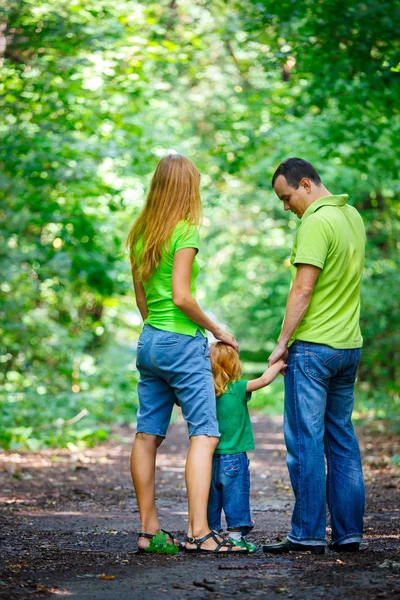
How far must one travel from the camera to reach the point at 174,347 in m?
4.41

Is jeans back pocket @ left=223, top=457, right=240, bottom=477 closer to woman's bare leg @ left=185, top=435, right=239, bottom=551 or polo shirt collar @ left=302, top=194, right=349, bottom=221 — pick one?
woman's bare leg @ left=185, top=435, right=239, bottom=551

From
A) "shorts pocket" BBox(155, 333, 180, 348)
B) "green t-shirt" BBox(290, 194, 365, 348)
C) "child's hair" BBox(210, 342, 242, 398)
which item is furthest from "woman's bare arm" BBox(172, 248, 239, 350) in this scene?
"green t-shirt" BBox(290, 194, 365, 348)

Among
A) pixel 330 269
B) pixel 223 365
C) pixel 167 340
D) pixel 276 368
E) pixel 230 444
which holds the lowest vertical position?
pixel 230 444

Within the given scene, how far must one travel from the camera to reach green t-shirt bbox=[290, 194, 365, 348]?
4359 mm

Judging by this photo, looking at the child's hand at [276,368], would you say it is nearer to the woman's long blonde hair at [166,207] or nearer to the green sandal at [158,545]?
the woman's long blonde hair at [166,207]

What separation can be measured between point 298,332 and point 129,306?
1398 cm

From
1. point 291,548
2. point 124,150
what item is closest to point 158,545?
point 291,548

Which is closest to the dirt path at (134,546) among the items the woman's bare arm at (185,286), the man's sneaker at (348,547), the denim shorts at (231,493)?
the man's sneaker at (348,547)

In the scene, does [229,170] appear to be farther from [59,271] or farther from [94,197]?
[59,271]

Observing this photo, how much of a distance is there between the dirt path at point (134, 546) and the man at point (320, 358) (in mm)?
210

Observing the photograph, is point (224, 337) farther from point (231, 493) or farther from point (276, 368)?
point (231, 493)

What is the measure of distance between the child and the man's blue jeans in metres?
0.28

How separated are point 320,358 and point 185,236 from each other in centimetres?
93

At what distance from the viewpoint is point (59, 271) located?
12859 mm
